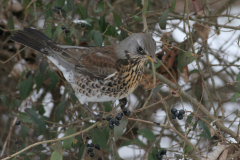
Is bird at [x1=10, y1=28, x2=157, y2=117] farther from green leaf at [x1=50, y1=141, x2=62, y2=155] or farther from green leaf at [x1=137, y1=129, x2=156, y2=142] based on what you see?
green leaf at [x1=50, y1=141, x2=62, y2=155]

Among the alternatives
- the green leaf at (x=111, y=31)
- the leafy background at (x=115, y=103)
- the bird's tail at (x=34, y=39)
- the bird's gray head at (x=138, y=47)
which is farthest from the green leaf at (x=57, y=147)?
the green leaf at (x=111, y=31)

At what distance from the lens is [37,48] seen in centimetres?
295

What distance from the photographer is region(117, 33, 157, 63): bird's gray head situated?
2.48m

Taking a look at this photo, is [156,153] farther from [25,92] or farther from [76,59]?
[25,92]

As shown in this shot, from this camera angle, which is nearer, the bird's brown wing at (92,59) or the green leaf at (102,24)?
the bird's brown wing at (92,59)

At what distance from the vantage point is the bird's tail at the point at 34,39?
2900 mm

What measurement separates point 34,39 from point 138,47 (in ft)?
3.57

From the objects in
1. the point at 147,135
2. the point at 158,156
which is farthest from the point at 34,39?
the point at 158,156

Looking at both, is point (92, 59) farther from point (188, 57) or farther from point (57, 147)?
point (57, 147)

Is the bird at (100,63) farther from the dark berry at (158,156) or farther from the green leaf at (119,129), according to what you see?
the dark berry at (158,156)

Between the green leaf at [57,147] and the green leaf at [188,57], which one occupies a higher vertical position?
the green leaf at [188,57]

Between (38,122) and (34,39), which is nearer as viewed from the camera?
(38,122)

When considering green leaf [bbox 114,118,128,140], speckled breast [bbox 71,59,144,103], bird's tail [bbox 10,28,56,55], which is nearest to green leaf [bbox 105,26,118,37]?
speckled breast [bbox 71,59,144,103]

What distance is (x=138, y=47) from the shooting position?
2576 mm
